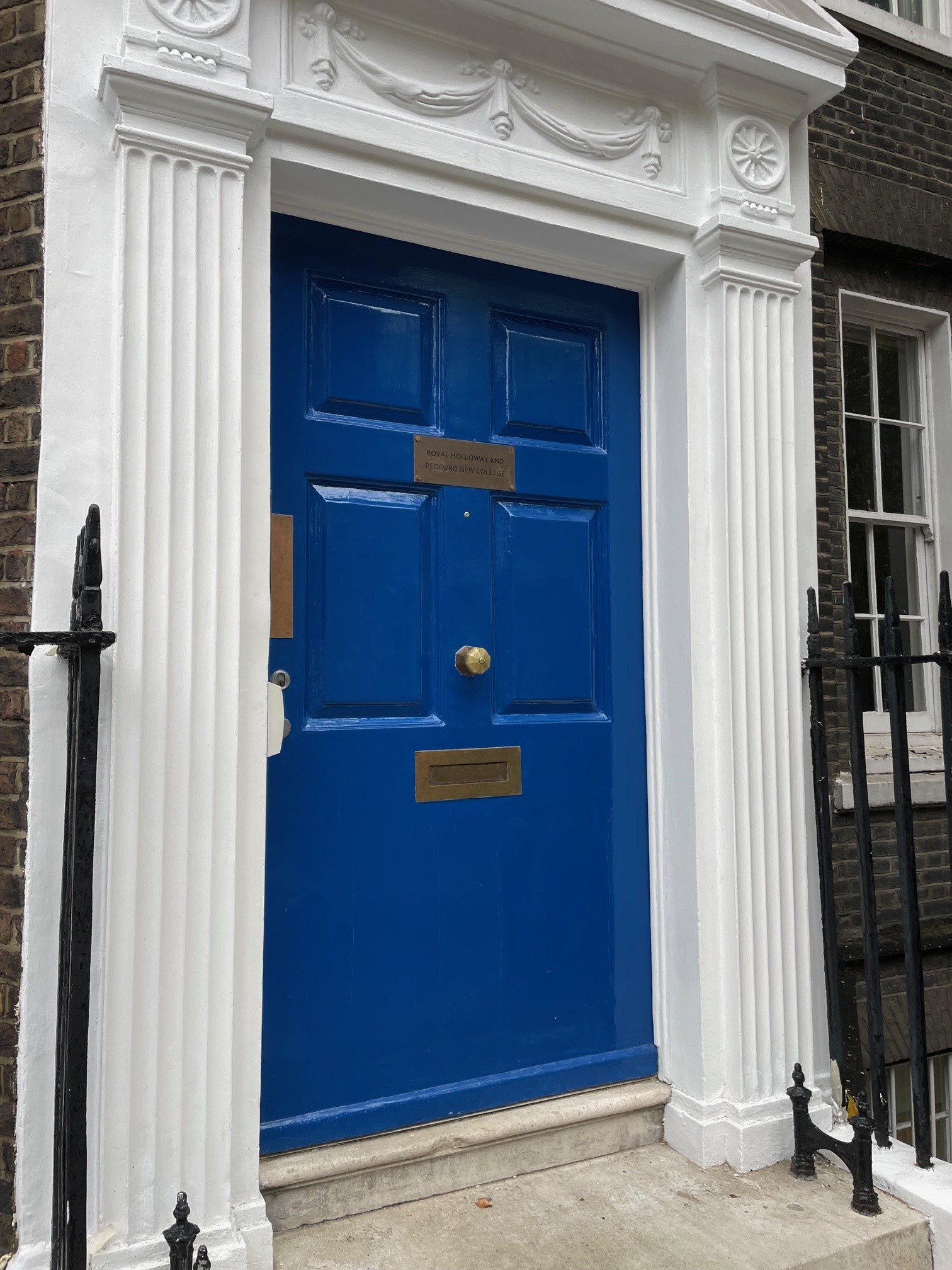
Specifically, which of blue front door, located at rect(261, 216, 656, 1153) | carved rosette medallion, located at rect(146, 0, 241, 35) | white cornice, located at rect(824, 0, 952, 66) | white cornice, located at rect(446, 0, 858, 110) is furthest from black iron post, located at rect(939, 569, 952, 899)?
white cornice, located at rect(824, 0, 952, 66)

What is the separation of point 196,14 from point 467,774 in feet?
7.02

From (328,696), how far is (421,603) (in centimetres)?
41

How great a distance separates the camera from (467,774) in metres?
2.92

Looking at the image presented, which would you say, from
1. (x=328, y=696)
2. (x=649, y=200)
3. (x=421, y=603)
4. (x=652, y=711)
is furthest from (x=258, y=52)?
(x=652, y=711)

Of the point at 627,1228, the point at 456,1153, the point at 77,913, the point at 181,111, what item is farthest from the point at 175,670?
the point at 627,1228

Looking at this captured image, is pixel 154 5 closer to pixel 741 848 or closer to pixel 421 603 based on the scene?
pixel 421 603

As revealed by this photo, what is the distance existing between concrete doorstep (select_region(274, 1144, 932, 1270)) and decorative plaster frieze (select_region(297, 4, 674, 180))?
10.0ft

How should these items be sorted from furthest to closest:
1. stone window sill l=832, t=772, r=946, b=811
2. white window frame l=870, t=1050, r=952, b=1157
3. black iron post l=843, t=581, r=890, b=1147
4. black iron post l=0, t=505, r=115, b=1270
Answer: white window frame l=870, t=1050, r=952, b=1157, stone window sill l=832, t=772, r=946, b=811, black iron post l=843, t=581, r=890, b=1147, black iron post l=0, t=505, r=115, b=1270

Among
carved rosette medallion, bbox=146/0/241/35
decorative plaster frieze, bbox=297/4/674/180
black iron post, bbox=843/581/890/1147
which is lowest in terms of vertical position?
black iron post, bbox=843/581/890/1147

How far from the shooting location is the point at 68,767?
208cm

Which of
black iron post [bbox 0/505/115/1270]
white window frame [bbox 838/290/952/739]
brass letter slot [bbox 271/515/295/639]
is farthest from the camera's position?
white window frame [bbox 838/290/952/739]

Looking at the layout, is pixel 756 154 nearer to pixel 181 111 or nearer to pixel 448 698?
pixel 181 111

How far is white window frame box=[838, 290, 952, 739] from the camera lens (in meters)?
4.18

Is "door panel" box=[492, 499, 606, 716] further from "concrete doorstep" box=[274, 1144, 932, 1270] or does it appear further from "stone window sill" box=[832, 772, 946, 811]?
"concrete doorstep" box=[274, 1144, 932, 1270]
